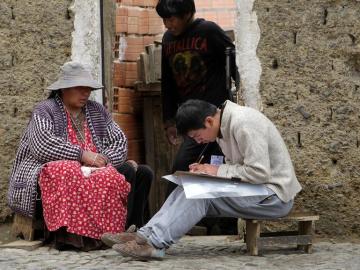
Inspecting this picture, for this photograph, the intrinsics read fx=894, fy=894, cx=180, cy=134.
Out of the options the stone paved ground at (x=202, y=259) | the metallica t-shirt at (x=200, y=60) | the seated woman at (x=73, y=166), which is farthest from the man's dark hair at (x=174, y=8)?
the stone paved ground at (x=202, y=259)

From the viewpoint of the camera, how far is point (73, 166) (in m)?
5.86

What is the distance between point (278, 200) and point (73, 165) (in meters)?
1.38

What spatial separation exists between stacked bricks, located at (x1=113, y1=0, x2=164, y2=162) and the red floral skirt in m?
3.19

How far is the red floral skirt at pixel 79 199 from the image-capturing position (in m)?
5.82

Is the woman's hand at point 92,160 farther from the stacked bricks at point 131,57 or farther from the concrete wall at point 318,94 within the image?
the stacked bricks at point 131,57

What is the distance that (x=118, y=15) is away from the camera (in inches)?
366

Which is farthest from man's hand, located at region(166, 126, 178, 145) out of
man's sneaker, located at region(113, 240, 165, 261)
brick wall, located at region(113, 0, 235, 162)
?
brick wall, located at region(113, 0, 235, 162)

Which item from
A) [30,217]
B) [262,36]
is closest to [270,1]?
[262,36]

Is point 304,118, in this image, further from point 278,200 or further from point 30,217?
point 30,217

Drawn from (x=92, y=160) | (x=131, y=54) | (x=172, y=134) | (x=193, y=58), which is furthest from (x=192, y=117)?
(x=131, y=54)

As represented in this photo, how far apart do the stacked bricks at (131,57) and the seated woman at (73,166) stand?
110 inches

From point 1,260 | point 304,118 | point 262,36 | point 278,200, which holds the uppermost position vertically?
point 262,36

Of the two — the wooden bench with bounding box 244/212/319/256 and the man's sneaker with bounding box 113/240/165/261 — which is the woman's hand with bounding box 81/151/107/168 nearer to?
the man's sneaker with bounding box 113/240/165/261

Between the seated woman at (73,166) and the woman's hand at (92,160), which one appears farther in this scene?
the woman's hand at (92,160)
